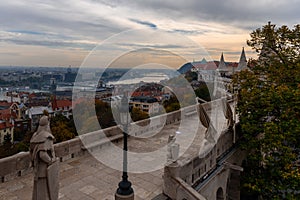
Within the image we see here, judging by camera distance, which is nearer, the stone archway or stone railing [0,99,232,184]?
stone railing [0,99,232,184]

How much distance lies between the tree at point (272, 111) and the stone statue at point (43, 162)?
7.25m

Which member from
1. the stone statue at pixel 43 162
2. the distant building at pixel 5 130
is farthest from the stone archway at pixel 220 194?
the distant building at pixel 5 130

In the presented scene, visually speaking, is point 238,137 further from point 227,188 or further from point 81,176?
point 81,176

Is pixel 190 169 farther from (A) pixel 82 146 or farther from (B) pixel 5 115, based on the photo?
(B) pixel 5 115

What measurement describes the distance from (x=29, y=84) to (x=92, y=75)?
57.2 meters

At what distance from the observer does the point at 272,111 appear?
9.82 metres

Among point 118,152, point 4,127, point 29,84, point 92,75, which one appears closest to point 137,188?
point 118,152

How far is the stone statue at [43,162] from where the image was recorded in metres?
4.14

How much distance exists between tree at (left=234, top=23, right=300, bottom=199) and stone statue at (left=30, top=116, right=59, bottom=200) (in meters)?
7.25

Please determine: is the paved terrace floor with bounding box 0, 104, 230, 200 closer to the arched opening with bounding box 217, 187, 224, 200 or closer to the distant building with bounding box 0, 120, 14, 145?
the arched opening with bounding box 217, 187, 224, 200

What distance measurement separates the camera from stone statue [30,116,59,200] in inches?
163

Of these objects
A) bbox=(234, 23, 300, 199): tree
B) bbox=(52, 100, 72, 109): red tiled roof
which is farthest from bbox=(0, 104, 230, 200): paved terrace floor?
bbox=(52, 100, 72, 109): red tiled roof

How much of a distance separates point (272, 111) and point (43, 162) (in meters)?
8.71

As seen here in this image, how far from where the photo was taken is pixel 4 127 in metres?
40.1
